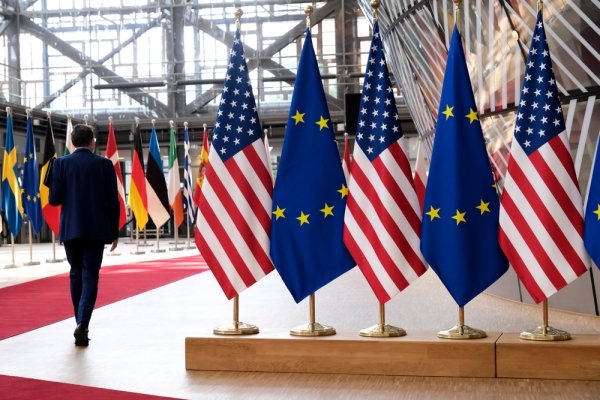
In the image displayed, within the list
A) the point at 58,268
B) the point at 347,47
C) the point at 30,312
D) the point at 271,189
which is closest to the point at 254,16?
the point at 347,47

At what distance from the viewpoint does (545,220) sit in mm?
6336

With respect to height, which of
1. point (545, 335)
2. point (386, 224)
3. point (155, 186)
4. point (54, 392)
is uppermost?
point (155, 186)

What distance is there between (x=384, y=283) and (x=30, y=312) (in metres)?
5.60

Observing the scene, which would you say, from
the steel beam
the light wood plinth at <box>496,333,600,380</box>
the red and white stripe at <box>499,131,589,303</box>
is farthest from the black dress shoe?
the steel beam

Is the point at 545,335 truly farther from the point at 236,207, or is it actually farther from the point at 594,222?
the point at 236,207

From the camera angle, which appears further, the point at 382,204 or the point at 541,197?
the point at 382,204

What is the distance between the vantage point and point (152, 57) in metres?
38.2

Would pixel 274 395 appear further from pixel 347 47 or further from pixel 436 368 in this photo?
pixel 347 47

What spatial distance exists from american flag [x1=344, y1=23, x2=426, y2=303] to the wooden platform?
428 millimetres

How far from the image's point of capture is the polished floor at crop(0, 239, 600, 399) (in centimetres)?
605

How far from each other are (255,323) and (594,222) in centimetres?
448

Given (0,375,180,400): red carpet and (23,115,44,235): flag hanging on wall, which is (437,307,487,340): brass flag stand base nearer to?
(0,375,180,400): red carpet

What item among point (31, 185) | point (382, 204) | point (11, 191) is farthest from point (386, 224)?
point (11, 191)

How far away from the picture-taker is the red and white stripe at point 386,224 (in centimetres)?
672
